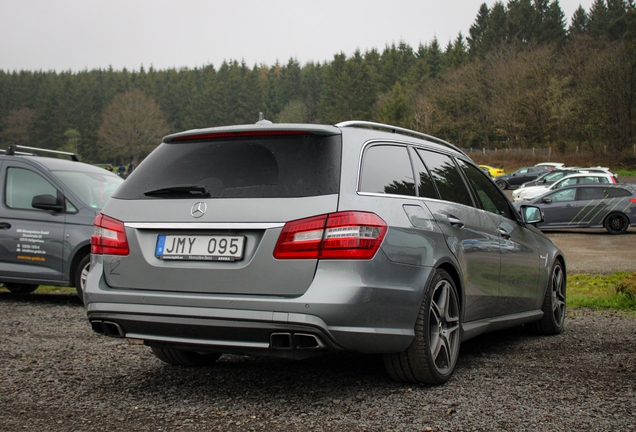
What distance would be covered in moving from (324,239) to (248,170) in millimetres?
652

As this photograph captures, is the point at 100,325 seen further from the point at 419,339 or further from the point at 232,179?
the point at 419,339

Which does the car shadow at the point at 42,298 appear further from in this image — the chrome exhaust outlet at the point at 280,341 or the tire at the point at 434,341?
the chrome exhaust outlet at the point at 280,341

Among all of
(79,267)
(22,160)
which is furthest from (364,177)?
(22,160)

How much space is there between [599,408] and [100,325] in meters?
2.86

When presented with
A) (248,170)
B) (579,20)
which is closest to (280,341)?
(248,170)

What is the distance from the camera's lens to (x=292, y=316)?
379cm

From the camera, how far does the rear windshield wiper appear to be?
4145mm

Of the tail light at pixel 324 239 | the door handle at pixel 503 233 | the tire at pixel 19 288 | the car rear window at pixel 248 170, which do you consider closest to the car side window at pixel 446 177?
the door handle at pixel 503 233

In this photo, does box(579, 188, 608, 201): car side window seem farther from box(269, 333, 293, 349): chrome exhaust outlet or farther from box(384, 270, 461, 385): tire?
box(269, 333, 293, 349): chrome exhaust outlet

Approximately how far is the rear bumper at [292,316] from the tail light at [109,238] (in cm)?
25

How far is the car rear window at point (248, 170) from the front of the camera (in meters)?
Answer: 4.00

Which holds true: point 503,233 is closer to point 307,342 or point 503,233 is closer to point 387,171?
point 387,171

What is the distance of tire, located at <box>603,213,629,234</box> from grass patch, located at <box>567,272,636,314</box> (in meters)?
12.5

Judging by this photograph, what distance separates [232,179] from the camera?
4.14 m
